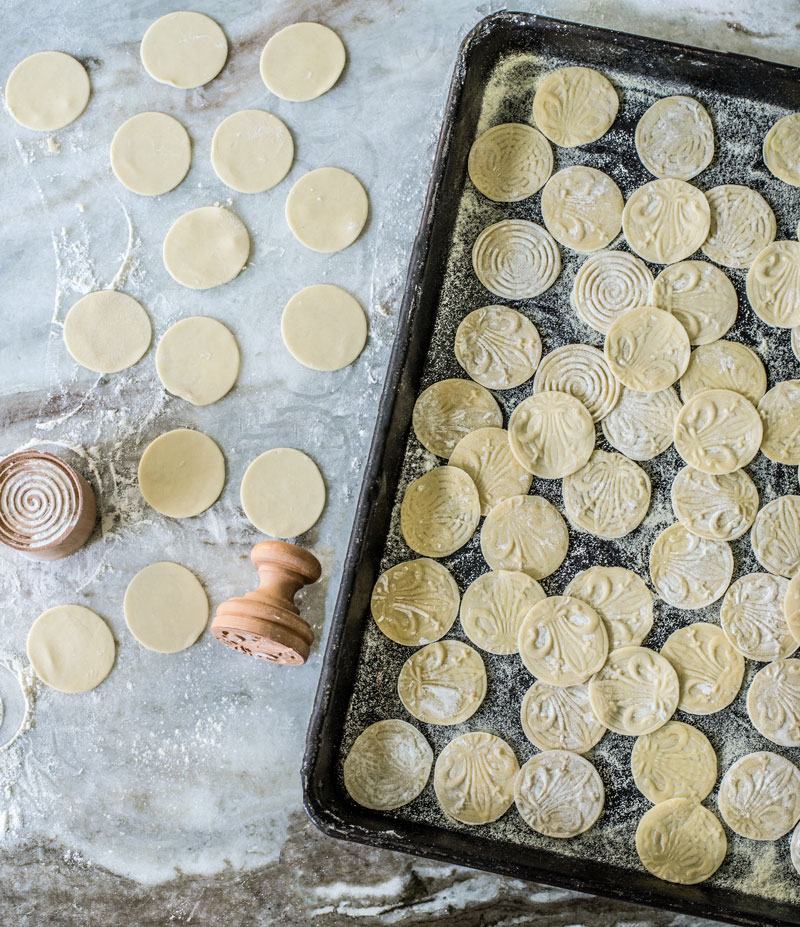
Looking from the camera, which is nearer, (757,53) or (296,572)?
(296,572)

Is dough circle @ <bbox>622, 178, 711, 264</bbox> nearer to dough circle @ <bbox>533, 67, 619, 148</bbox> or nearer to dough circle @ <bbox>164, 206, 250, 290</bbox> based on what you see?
dough circle @ <bbox>533, 67, 619, 148</bbox>

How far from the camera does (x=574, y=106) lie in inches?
44.0

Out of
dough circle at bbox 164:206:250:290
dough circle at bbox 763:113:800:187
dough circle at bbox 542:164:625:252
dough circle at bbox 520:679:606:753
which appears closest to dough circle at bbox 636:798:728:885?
dough circle at bbox 520:679:606:753

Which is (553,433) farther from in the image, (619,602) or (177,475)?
(177,475)

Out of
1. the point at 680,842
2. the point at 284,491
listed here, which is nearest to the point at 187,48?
the point at 284,491

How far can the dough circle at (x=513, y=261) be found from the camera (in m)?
1.11

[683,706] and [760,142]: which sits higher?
[760,142]

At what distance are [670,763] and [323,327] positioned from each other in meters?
0.84

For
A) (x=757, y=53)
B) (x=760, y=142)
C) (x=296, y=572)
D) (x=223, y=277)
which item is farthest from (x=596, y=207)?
(x=296, y=572)

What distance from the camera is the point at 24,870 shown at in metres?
1.19

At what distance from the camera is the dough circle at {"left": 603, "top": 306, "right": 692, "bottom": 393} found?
3.57 ft

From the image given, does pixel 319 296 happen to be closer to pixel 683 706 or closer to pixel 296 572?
pixel 296 572

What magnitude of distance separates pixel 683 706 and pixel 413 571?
448mm

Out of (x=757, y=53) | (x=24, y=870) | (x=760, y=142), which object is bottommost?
(x=24, y=870)
